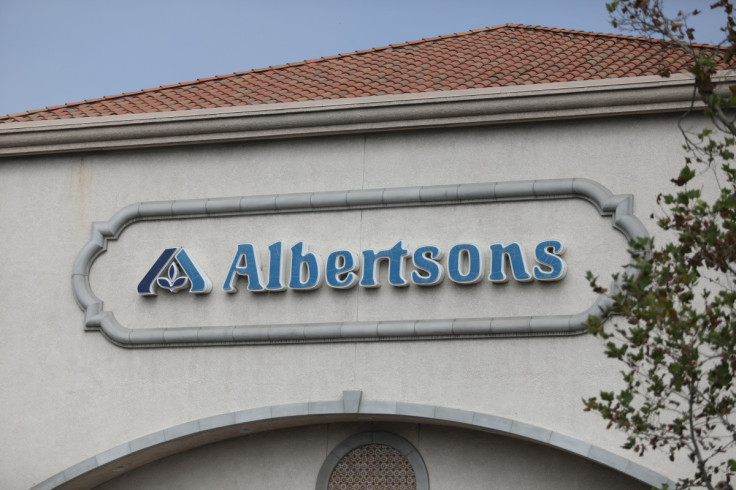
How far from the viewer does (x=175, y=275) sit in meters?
16.4

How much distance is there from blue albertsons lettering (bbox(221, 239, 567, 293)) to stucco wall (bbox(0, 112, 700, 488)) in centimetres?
20

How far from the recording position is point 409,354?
15.2m

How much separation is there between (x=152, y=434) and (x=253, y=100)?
5325 millimetres

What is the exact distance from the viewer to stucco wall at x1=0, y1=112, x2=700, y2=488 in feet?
48.4

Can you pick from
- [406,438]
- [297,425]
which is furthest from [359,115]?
[406,438]

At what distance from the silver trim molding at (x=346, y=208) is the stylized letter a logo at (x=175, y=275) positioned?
1.87ft

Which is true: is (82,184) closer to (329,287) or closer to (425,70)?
(329,287)

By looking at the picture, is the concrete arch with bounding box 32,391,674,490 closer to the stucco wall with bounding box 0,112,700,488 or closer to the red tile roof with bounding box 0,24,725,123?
the stucco wall with bounding box 0,112,700,488

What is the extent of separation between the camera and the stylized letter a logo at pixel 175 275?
16.2 m

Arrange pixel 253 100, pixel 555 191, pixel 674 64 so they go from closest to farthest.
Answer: pixel 555 191, pixel 674 64, pixel 253 100

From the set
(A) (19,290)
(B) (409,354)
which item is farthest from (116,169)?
(B) (409,354)

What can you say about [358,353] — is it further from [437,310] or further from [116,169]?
[116,169]

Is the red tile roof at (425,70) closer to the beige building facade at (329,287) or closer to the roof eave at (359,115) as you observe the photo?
the roof eave at (359,115)

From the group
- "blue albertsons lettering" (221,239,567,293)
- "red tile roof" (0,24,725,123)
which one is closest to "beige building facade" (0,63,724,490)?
"blue albertsons lettering" (221,239,567,293)
